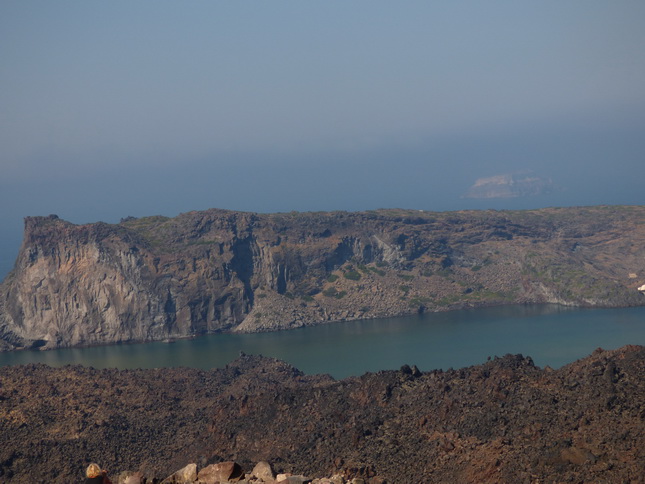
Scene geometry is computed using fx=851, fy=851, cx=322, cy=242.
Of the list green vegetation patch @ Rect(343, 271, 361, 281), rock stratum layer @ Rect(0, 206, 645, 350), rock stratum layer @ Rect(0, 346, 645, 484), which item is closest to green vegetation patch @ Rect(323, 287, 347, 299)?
rock stratum layer @ Rect(0, 206, 645, 350)

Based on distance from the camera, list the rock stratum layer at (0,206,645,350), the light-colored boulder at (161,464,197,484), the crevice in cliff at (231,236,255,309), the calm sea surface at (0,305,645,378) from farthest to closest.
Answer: the crevice in cliff at (231,236,255,309) < the rock stratum layer at (0,206,645,350) < the calm sea surface at (0,305,645,378) < the light-colored boulder at (161,464,197,484)

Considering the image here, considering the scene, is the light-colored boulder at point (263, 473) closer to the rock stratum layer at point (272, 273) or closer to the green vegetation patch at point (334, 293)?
the rock stratum layer at point (272, 273)

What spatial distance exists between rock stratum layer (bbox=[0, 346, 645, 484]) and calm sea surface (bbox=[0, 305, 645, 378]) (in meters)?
17.9

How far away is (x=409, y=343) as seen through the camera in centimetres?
7112

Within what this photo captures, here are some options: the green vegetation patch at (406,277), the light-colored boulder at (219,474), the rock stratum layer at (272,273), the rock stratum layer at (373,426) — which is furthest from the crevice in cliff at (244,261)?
the light-colored boulder at (219,474)

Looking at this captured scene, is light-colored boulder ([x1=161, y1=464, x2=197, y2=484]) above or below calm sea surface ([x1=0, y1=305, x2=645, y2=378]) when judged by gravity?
above

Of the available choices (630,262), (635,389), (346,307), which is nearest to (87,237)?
(346,307)

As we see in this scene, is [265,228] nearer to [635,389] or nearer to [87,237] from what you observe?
[87,237]

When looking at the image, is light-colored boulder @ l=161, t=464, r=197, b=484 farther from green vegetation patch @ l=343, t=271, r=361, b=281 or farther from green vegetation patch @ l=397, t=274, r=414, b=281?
green vegetation patch @ l=397, t=274, r=414, b=281

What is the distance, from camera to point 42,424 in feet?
140

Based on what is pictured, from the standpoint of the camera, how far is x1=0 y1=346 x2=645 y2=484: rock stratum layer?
29688 mm

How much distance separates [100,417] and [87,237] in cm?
4821

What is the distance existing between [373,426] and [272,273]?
56903 millimetres

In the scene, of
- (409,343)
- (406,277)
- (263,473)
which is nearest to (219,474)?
(263,473)
